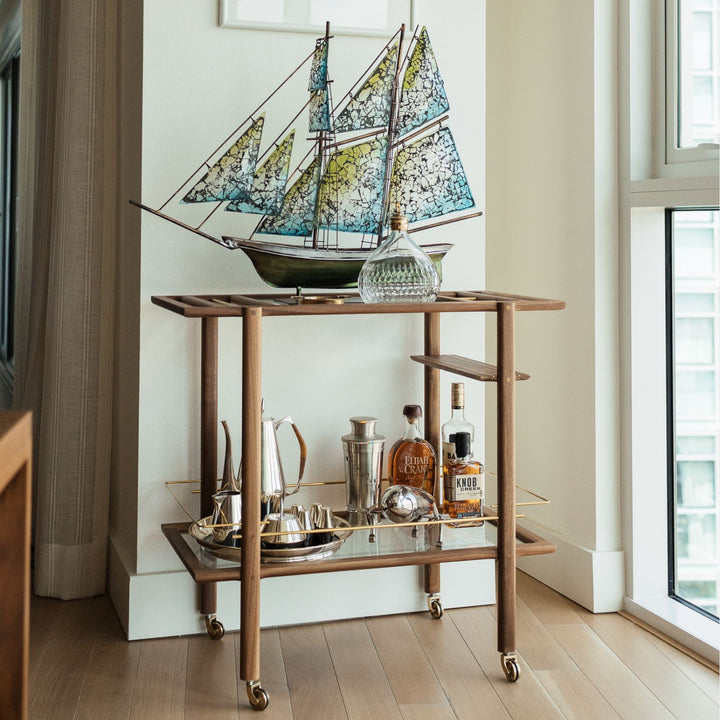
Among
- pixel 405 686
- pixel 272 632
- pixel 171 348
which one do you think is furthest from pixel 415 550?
pixel 171 348

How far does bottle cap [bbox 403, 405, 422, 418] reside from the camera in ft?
6.97

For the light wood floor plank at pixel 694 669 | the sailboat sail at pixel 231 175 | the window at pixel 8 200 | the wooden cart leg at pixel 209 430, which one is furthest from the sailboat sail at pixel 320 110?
the window at pixel 8 200

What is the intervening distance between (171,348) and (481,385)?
74 centimetres

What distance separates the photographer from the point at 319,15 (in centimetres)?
216

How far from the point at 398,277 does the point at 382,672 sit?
2.60 ft

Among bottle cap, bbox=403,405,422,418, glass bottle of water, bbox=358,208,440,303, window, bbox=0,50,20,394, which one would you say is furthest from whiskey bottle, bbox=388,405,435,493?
window, bbox=0,50,20,394

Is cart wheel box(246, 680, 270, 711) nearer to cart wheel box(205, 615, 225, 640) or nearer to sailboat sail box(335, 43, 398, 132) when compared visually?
cart wheel box(205, 615, 225, 640)

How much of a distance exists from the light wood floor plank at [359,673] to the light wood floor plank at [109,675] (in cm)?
41

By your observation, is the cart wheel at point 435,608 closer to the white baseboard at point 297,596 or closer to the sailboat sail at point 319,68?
the white baseboard at point 297,596

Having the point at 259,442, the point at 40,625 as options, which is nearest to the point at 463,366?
the point at 259,442

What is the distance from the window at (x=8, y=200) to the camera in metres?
3.94

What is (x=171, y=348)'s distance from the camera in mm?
2145

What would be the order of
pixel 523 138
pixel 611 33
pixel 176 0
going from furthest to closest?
pixel 523 138, pixel 611 33, pixel 176 0

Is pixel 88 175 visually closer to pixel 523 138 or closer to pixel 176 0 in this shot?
pixel 176 0
